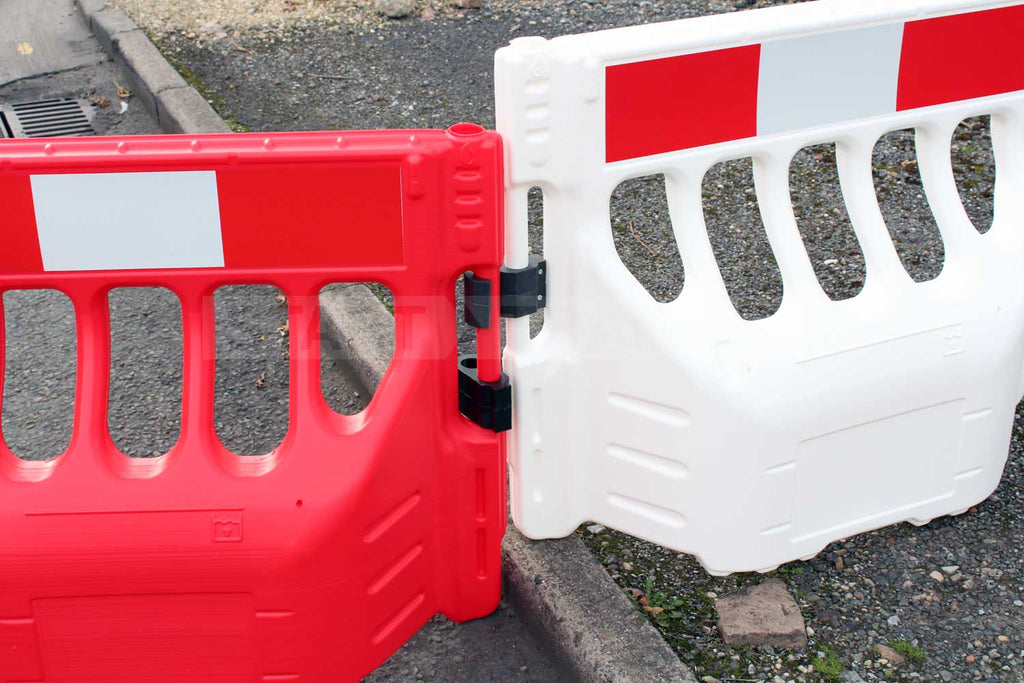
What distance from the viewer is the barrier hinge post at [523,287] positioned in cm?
236

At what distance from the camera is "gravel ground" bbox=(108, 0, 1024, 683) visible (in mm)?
2555

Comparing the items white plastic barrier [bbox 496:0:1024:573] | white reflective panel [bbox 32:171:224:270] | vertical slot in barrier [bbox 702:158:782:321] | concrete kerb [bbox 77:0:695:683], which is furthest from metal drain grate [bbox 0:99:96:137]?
Answer: white plastic barrier [bbox 496:0:1024:573]

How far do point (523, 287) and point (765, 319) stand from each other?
0.60 metres

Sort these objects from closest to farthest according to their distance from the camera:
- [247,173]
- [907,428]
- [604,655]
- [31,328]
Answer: [247,173]
[604,655]
[907,428]
[31,328]

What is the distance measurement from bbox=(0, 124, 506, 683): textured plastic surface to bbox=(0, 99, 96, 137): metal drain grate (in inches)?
153

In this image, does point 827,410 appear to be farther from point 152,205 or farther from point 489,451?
point 152,205

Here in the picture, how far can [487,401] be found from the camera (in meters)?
2.45

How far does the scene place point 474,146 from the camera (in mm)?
2191

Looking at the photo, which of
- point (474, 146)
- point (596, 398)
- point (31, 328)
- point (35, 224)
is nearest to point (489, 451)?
point (596, 398)

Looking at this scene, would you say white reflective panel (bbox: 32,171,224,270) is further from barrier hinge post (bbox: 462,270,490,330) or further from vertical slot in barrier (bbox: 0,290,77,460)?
vertical slot in barrier (bbox: 0,290,77,460)

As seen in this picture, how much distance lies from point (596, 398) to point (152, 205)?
3.42 ft

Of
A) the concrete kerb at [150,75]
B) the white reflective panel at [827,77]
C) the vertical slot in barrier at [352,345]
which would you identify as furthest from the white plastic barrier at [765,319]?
the concrete kerb at [150,75]

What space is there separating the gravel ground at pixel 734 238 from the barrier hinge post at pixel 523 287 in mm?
768

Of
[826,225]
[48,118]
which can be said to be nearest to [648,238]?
[826,225]
